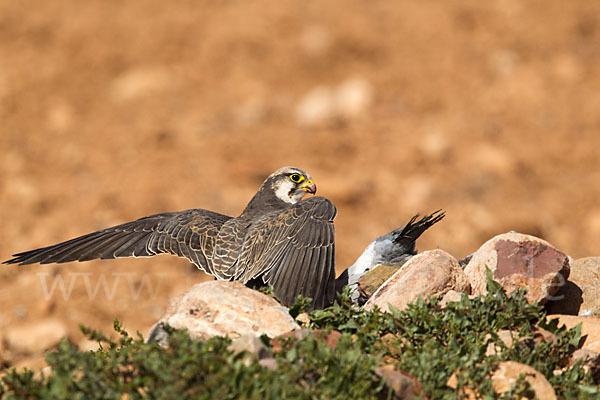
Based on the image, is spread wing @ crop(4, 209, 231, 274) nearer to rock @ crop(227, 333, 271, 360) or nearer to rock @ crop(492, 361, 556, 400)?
rock @ crop(227, 333, 271, 360)

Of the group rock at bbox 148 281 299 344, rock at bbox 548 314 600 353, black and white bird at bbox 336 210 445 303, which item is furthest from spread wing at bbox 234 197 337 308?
rock at bbox 548 314 600 353

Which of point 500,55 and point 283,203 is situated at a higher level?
point 500,55

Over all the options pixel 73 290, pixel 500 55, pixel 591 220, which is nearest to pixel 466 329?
pixel 73 290

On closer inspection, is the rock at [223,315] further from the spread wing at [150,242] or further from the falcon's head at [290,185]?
the falcon's head at [290,185]

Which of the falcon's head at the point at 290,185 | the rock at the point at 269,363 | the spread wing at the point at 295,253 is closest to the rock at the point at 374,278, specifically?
the spread wing at the point at 295,253

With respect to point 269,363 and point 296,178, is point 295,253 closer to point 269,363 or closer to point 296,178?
point 296,178

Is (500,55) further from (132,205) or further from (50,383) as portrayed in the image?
(50,383)
